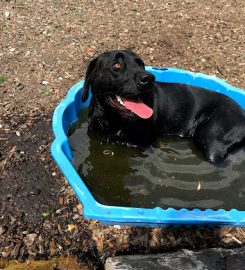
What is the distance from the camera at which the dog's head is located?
159 inches

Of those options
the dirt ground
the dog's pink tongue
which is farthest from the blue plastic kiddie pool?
the dog's pink tongue

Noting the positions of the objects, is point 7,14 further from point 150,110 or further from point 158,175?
point 158,175

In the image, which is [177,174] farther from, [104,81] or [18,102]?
[18,102]

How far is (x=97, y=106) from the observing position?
→ 4.52 meters

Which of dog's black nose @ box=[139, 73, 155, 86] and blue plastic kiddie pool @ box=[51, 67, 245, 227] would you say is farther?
dog's black nose @ box=[139, 73, 155, 86]

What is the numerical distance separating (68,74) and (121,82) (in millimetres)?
1854

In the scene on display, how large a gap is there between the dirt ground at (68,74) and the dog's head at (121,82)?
89 centimetres

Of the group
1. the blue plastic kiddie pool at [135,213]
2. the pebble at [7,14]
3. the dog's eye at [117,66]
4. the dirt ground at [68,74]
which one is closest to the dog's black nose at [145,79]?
the dog's eye at [117,66]

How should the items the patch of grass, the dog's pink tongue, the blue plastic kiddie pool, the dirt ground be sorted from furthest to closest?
the patch of grass
the dog's pink tongue
the dirt ground
the blue plastic kiddie pool

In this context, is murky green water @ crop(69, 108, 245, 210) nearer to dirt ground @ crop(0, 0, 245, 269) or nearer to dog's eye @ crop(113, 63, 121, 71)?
dirt ground @ crop(0, 0, 245, 269)

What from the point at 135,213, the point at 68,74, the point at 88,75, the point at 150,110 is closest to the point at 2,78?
the point at 68,74

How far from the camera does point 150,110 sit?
4.35 m

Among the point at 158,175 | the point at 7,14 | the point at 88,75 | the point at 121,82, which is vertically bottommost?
the point at 158,175

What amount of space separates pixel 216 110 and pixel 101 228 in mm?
2140
